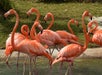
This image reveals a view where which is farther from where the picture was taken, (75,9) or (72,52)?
(75,9)

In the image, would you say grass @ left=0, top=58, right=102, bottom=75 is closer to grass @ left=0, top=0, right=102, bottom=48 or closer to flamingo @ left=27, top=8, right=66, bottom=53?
flamingo @ left=27, top=8, right=66, bottom=53

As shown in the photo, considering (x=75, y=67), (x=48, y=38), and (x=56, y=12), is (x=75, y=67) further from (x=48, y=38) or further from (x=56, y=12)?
(x=56, y=12)

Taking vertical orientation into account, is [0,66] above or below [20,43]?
below

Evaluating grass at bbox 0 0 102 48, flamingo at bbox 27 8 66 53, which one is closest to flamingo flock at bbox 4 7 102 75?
flamingo at bbox 27 8 66 53

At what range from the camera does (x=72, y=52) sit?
749 centimetres

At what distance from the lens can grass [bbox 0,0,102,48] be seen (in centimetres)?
1277

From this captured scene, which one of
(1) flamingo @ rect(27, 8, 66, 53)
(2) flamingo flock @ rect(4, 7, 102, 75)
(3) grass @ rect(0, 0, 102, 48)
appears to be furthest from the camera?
(3) grass @ rect(0, 0, 102, 48)

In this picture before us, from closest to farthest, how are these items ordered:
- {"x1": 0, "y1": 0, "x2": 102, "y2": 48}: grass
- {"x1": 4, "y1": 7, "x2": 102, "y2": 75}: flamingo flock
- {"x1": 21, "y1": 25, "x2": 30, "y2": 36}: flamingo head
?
{"x1": 4, "y1": 7, "x2": 102, "y2": 75}: flamingo flock → {"x1": 21, "y1": 25, "x2": 30, "y2": 36}: flamingo head → {"x1": 0, "y1": 0, "x2": 102, "y2": 48}: grass

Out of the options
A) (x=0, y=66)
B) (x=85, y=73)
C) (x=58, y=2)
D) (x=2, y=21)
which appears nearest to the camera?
(x=85, y=73)

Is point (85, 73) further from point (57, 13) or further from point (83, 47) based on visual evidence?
point (57, 13)

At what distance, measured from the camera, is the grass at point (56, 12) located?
12.8 metres

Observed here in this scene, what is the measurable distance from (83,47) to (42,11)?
27.6 ft

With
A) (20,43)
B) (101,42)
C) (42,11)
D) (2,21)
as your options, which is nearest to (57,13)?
(42,11)

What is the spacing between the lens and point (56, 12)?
15.8 m
